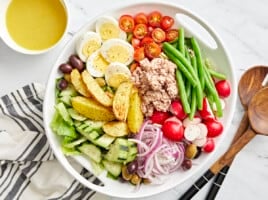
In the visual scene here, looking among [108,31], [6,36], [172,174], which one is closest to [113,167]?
[172,174]

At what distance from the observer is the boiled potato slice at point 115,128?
172 centimetres

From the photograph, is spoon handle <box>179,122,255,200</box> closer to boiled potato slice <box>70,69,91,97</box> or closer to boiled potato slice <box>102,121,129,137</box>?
boiled potato slice <box>102,121,129,137</box>

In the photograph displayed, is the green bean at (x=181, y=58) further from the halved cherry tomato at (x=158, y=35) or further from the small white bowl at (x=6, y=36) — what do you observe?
the small white bowl at (x=6, y=36)

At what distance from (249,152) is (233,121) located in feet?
0.36

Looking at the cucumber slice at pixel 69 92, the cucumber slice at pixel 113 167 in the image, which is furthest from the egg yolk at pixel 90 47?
the cucumber slice at pixel 113 167

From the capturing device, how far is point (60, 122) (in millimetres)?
1759

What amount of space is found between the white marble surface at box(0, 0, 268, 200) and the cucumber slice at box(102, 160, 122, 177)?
0.19m

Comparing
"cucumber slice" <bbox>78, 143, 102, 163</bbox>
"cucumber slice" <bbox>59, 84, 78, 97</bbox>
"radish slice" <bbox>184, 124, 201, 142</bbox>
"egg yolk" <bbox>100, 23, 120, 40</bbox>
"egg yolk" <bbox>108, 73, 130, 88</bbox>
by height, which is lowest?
"cucumber slice" <bbox>78, 143, 102, 163</bbox>

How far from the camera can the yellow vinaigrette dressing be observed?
183 centimetres

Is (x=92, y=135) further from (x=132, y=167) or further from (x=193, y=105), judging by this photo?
(x=193, y=105)

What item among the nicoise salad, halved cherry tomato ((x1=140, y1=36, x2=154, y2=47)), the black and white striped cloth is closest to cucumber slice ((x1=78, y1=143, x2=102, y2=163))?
the nicoise salad

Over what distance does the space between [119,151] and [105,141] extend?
0.05 metres

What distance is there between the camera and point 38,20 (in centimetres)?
183

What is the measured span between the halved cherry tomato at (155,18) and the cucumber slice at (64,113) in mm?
348
